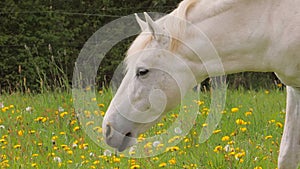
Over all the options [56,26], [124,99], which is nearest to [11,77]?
[56,26]

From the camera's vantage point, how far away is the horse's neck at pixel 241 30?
3.30 metres

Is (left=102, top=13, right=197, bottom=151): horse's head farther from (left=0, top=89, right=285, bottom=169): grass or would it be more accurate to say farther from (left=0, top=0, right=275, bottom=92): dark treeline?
(left=0, top=0, right=275, bottom=92): dark treeline

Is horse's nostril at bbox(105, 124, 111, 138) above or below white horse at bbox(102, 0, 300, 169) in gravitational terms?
below

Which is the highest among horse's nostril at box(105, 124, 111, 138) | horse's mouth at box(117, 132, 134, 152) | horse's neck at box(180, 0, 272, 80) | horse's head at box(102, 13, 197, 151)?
horse's neck at box(180, 0, 272, 80)

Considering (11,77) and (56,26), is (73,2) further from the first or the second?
(11,77)

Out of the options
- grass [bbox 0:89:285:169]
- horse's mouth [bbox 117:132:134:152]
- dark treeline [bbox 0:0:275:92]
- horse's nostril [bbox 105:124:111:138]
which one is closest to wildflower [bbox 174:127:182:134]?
grass [bbox 0:89:285:169]

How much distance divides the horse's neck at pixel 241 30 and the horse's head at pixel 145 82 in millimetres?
165

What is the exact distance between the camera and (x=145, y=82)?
3.32 meters

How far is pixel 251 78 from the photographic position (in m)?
8.98

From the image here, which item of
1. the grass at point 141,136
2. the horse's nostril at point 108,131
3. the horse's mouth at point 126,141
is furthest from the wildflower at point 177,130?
the horse's nostril at point 108,131

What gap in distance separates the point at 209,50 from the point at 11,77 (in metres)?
5.88

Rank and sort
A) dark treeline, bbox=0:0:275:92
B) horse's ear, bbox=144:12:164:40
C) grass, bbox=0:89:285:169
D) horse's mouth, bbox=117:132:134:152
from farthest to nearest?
dark treeline, bbox=0:0:275:92
grass, bbox=0:89:285:169
horse's mouth, bbox=117:132:134:152
horse's ear, bbox=144:12:164:40

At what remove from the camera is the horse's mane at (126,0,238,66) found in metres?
3.27

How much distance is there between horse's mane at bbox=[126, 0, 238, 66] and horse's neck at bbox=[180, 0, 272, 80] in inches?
0.7
